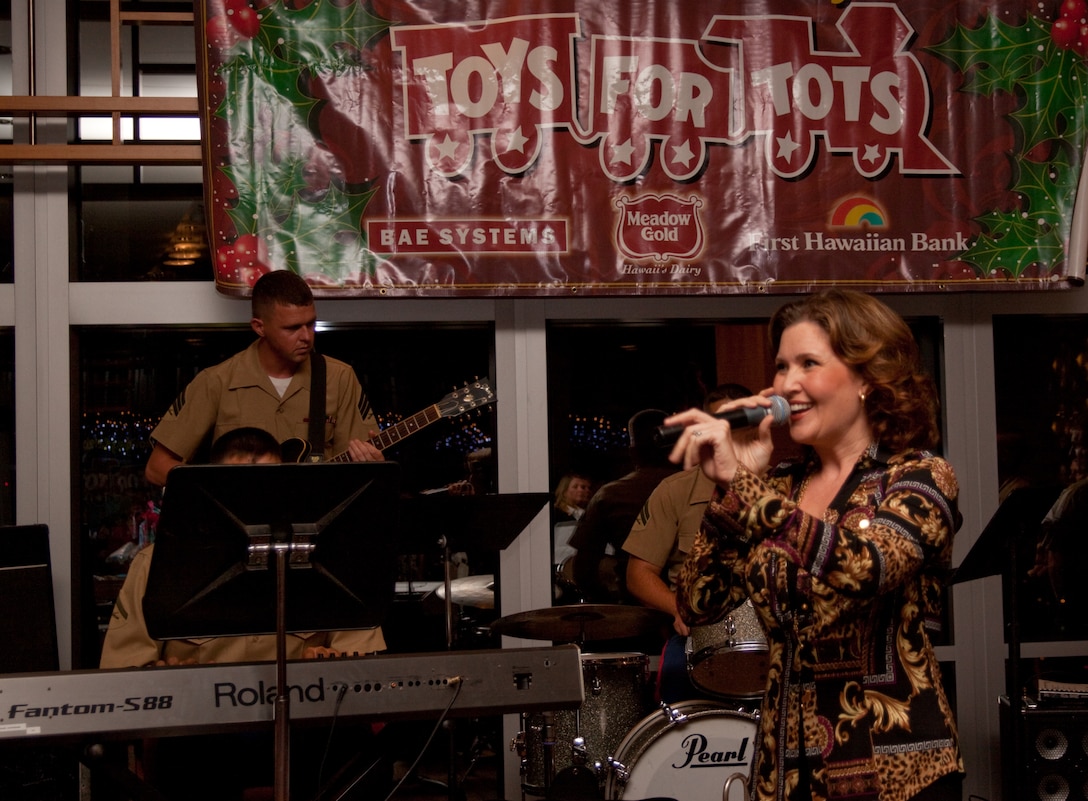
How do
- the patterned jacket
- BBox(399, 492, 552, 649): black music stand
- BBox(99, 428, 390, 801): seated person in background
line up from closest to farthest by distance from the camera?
the patterned jacket < BBox(99, 428, 390, 801): seated person in background < BBox(399, 492, 552, 649): black music stand

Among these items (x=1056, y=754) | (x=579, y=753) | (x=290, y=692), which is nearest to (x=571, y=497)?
(x=579, y=753)

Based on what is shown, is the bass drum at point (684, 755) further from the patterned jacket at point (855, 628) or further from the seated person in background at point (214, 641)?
the patterned jacket at point (855, 628)

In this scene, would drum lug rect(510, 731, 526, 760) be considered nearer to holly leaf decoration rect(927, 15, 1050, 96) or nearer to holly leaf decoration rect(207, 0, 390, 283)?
holly leaf decoration rect(207, 0, 390, 283)

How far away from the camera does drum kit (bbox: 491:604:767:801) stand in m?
3.50

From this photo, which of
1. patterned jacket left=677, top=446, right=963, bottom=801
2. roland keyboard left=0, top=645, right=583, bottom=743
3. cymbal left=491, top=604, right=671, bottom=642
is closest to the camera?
patterned jacket left=677, top=446, right=963, bottom=801

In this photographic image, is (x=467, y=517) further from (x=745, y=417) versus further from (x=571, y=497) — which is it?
(x=745, y=417)

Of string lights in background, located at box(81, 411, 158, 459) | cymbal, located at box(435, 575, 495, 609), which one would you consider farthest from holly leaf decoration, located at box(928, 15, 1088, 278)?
string lights in background, located at box(81, 411, 158, 459)

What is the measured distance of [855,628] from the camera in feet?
5.98

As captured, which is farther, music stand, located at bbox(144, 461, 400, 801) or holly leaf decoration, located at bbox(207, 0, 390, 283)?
holly leaf decoration, located at bbox(207, 0, 390, 283)

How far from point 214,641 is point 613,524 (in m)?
1.78

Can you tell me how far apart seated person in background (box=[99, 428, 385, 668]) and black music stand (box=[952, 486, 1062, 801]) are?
1.77 meters

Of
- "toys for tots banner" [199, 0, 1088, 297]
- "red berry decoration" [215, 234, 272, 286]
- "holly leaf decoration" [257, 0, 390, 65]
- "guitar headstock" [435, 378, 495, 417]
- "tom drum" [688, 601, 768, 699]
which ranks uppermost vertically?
"holly leaf decoration" [257, 0, 390, 65]

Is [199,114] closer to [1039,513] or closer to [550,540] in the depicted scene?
[550,540]

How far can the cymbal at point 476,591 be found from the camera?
14.6 ft
